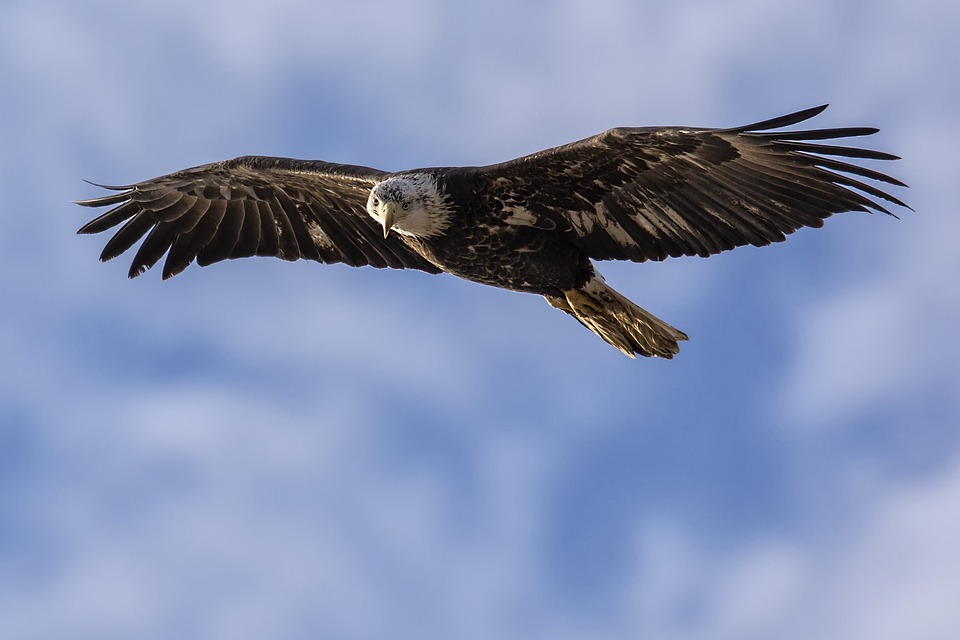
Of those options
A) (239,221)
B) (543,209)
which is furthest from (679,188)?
(239,221)

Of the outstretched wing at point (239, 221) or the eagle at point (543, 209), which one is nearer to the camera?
the eagle at point (543, 209)

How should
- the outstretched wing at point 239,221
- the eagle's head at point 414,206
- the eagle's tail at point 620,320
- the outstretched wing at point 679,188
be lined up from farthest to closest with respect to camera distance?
the outstretched wing at point 239,221 → the eagle's tail at point 620,320 → the eagle's head at point 414,206 → the outstretched wing at point 679,188

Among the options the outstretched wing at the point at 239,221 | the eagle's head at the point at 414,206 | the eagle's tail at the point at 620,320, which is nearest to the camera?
the eagle's head at the point at 414,206

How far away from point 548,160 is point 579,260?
118 cm

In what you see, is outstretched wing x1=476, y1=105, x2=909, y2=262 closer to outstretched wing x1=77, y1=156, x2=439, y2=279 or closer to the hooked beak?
the hooked beak

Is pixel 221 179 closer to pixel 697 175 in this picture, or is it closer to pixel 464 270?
pixel 464 270

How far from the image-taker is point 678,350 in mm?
12203

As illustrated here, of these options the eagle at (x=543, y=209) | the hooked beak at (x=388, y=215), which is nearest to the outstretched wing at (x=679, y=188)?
the eagle at (x=543, y=209)

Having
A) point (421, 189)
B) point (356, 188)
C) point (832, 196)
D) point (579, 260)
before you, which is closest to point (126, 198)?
point (356, 188)

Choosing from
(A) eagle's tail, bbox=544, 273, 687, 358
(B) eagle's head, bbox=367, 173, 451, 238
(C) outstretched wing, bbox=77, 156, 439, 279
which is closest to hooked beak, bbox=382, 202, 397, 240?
(B) eagle's head, bbox=367, 173, 451, 238

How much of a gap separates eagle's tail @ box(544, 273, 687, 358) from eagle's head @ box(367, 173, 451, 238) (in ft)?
4.55

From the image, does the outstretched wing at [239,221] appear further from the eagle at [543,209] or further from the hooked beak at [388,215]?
the hooked beak at [388,215]

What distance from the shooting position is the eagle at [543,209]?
1059 centimetres

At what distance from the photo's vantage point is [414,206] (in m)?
11.2
